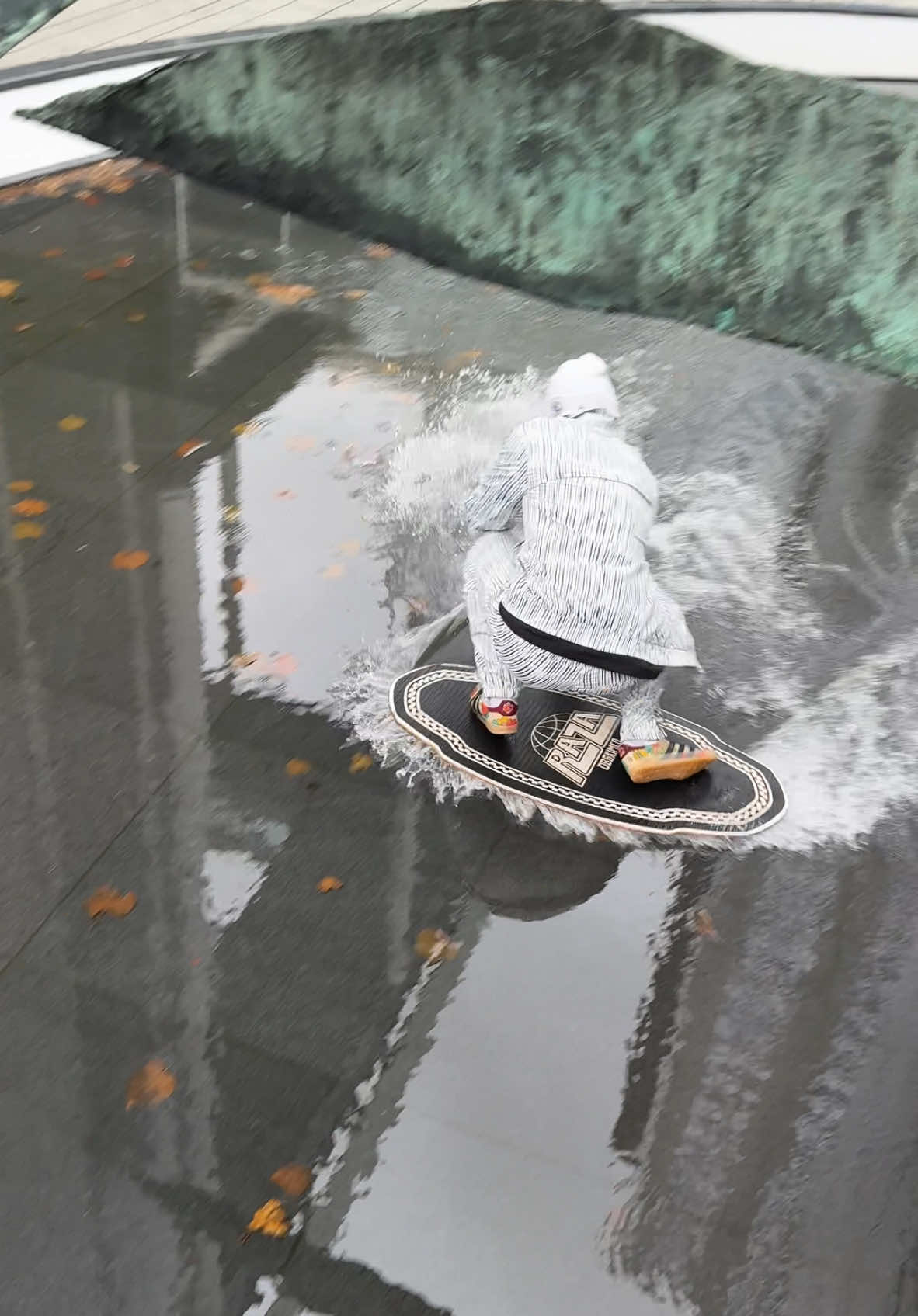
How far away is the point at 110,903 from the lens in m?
3.46

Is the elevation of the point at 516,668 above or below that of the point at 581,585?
below

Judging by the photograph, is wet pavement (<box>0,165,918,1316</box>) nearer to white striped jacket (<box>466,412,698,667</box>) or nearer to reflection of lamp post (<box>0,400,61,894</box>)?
reflection of lamp post (<box>0,400,61,894</box>)

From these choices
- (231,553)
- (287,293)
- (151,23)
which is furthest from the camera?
(151,23)

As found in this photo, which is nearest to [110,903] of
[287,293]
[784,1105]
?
[784,1105]

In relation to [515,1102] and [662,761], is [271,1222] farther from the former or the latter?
[662,761]

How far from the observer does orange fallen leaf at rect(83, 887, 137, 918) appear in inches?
135

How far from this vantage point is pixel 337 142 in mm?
5473

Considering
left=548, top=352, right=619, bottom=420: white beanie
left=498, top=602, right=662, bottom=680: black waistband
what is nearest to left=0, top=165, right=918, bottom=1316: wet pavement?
left=498, top=602, right=662, bottom=680: black waistband

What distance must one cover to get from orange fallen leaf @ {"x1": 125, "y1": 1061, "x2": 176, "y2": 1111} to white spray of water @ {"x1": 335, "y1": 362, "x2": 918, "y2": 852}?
4.10 ft

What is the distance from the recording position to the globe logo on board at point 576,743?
4.02 meters

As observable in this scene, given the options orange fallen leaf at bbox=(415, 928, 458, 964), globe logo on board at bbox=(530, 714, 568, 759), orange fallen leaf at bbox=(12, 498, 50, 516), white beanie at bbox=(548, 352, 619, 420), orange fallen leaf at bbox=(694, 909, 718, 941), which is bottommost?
orange fallen leaf at bbox=(415, 928, 458, 964)

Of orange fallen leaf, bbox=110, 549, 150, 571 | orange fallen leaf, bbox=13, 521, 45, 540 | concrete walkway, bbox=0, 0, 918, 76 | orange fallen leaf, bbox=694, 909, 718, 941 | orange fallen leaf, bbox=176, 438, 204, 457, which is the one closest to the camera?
orange fallen leaf, bbox=694, 909, 718, 941

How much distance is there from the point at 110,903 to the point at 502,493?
5.69ft

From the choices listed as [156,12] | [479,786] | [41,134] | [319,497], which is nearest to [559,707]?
[479,786]
